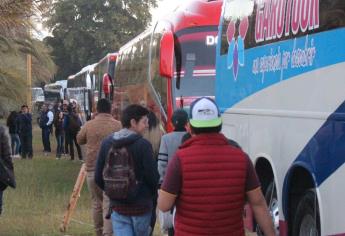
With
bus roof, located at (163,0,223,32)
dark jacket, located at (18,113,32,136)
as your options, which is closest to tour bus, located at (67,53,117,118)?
dark jacket, located at (18,113,32,136)

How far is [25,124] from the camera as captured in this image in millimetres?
28562

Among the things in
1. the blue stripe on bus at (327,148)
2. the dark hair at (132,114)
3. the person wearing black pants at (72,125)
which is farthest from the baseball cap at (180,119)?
the person wearing black pants at (72,125)

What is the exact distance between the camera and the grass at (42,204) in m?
12.3

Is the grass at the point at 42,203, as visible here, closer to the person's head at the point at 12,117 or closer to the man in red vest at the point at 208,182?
the person's head at the point at 12,117

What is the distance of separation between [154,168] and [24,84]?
1628cm

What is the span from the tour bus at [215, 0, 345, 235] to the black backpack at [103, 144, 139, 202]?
1.54 meters

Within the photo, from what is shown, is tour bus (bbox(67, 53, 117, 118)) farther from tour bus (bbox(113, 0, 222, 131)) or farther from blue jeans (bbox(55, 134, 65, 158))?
tour bus (bbox(113, 0, 222, 131))

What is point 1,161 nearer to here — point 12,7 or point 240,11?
point 240,11

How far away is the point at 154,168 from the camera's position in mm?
7379

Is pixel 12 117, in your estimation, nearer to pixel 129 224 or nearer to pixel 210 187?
pixel 129 224

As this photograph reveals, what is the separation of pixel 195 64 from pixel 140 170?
8.19 m

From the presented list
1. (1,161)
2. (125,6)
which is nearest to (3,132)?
(1,161)

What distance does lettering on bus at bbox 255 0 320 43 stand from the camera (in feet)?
23.9

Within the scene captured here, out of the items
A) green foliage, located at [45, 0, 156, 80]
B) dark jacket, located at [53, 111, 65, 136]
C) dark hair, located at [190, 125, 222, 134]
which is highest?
green foliage, located at [45, 0, 156, 80]
